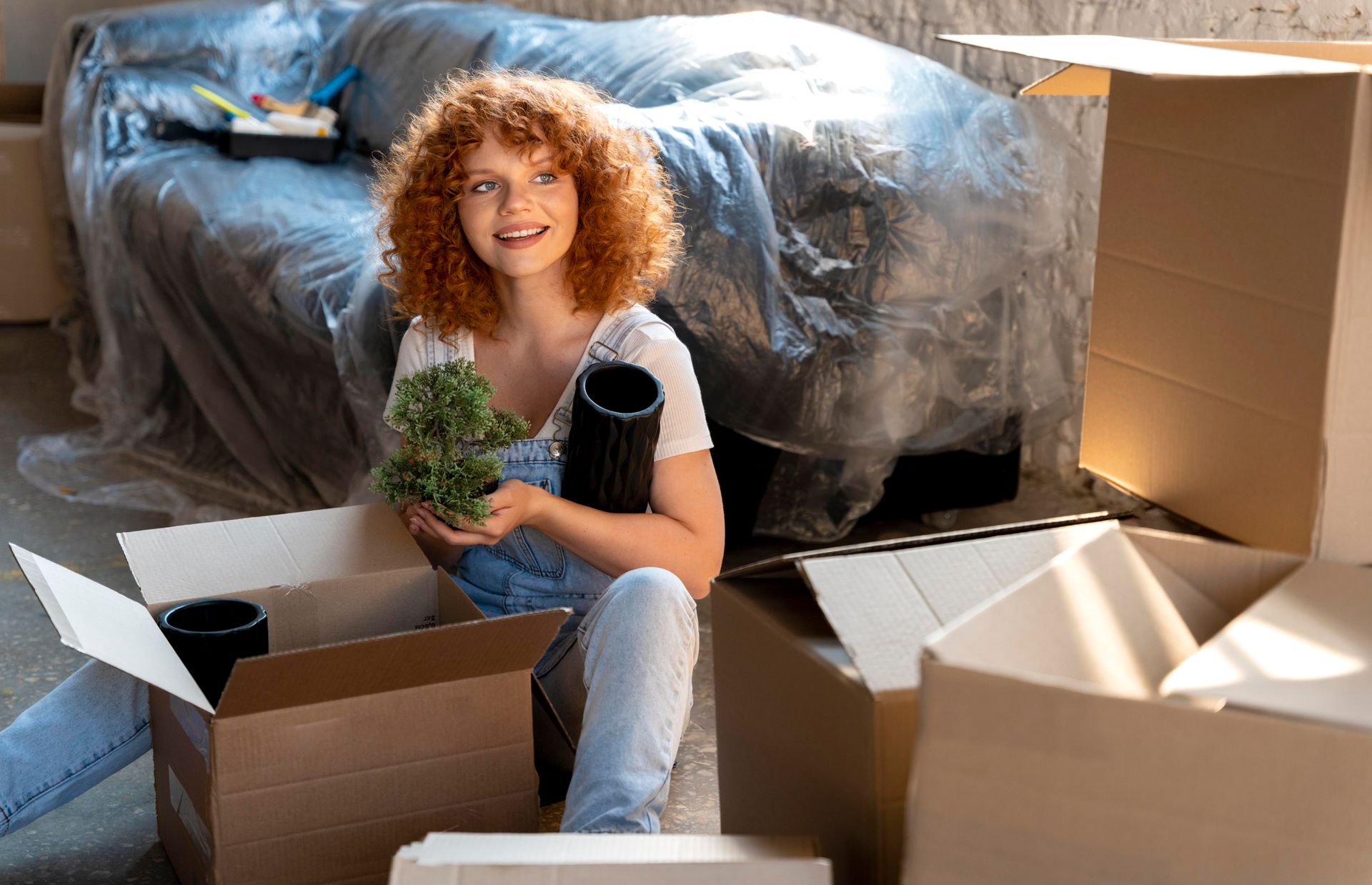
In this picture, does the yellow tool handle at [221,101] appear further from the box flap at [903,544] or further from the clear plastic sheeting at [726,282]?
the box flap at [903,544]

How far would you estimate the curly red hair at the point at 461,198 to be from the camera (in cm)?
162

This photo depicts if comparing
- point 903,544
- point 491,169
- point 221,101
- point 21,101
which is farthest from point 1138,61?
point 21,101

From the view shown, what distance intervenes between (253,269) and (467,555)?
1.44m

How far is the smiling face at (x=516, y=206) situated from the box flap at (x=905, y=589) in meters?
0.80

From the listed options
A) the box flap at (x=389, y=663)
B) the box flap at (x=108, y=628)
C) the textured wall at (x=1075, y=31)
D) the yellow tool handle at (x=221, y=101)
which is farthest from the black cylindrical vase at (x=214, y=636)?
the yellow tool handle at (x=221, y=101)

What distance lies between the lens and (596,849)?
851 millimetres

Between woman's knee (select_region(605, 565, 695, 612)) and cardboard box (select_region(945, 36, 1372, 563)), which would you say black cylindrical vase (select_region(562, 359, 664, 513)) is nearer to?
woman's knee (select_region(605, 565, 695, 612))

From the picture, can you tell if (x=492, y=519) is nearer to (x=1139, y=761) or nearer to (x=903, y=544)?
(x=903, y=544)

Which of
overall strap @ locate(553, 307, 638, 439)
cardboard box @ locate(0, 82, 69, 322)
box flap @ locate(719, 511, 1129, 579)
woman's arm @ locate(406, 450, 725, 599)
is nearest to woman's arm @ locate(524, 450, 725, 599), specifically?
woman's arm @ locate(406, 450, 725, 599)

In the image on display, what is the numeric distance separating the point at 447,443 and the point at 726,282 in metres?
0.90

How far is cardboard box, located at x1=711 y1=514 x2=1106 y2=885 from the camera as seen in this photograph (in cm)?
83

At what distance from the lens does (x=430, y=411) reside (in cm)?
137

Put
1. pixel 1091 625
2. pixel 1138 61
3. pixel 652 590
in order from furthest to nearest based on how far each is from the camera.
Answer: pixel 652 590
pixel 1138 61
pixel 1091 625

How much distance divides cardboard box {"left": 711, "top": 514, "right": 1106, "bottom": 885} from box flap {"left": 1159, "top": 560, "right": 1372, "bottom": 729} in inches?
6.6
